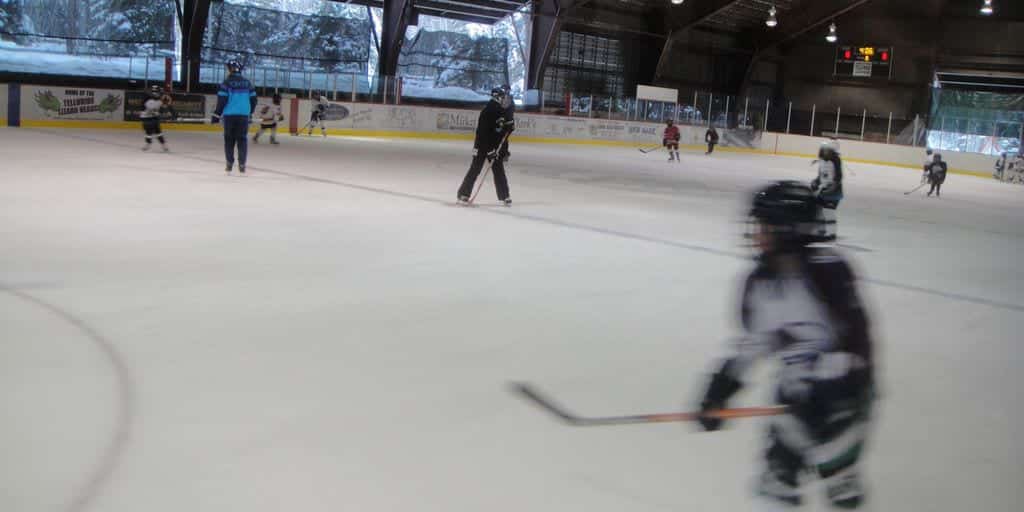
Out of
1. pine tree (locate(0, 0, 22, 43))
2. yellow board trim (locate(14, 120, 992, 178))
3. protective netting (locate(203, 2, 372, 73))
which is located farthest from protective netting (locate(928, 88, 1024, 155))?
pine tree (locate(0, 0, 22, 43))

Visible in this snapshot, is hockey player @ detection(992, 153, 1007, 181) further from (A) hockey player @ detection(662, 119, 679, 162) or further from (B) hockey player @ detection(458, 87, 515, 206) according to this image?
(B) hockey player @ detection(458, 87, 515, 206)

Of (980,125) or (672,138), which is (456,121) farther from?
(980,125)

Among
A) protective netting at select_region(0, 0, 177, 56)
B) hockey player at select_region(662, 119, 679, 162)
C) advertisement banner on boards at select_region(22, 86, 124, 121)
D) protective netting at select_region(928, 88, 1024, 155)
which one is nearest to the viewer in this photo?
advertisement banner on boards at select_region(22, 86, 124, 121)

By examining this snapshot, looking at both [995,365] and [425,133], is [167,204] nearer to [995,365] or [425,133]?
[995,365]

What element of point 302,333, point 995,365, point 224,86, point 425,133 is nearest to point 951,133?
point 425,133

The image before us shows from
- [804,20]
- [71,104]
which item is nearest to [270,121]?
[71,104]

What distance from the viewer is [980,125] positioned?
3322cm

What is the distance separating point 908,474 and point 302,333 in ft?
10.3

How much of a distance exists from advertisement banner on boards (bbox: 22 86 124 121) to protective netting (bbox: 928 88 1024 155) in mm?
28012

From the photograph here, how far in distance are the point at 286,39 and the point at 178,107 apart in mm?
7590

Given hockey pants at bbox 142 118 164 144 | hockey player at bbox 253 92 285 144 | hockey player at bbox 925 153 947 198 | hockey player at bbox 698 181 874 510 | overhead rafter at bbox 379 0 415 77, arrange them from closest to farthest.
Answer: hockey player at bbox 698 181 874 510
hockey pants at bbox 142 118 164 144
hockey player at bbox 925 153 947 198
hockey player at bbox 253 92 285 144
overhead rafter at bbox 379 0 415 77

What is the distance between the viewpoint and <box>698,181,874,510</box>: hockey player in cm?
235

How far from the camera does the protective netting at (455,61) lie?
3366 cm

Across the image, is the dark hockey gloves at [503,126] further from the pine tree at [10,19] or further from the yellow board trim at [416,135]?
the pine tree at [10,19]
